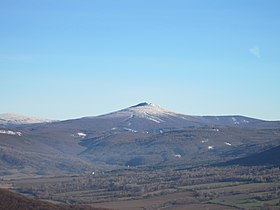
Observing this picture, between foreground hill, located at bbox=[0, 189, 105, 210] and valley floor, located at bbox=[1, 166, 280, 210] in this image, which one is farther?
valley floor, located at bbox=[1, 166, 280, 210]

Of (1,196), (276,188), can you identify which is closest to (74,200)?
(276,188)

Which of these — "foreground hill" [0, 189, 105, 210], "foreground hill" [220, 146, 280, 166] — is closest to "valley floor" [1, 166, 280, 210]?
"foreground hill" [220, 146, 280, 166]

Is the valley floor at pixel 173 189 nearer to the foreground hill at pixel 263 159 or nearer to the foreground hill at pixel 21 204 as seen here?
the foreground hill at pixel 263 159

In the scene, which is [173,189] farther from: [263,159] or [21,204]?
[21,204]

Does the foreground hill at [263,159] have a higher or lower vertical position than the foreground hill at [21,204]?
higher

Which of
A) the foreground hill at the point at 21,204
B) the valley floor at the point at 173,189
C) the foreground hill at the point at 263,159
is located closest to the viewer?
the foreground hill at the point at 21,204

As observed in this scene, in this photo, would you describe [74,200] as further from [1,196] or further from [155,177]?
[1,196]

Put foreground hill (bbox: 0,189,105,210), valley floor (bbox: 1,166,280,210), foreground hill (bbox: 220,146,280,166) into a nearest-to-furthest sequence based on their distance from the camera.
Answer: foreground hill (bbox: 0,189,105,210)
valley floor (bbox: 1,166,280,210)
foreground hill (bbox: 220,146,280,166)

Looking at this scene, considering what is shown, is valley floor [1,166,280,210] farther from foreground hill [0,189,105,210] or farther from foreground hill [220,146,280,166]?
foreground hill [0,189,105,210]

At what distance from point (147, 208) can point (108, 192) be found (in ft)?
Result: 89.3

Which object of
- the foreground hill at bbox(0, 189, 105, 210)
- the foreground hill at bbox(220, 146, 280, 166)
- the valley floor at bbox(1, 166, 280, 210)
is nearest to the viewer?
the foreground hill at bbox(0, 189, 105, 210)

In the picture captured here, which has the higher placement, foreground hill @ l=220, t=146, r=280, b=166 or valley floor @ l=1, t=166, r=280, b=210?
foreground hill @ l=220, t=146, r=280, b=166

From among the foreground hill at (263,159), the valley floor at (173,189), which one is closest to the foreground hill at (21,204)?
the valley floor at (173,189)

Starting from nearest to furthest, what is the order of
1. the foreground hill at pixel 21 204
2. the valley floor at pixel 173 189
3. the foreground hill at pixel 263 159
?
1. the foreground hill at pixel 21 204
2. the valley floor at pixel 173 189
3. the foreground hill at pixel 263 159
